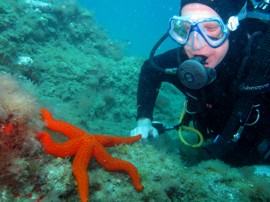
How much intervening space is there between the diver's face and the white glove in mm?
1463

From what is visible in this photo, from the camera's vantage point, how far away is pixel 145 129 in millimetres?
5266

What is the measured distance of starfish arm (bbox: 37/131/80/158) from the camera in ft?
9.86

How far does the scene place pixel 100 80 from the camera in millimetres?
8688

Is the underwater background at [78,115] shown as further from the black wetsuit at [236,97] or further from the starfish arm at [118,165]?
the black wetsuit at [236,97]

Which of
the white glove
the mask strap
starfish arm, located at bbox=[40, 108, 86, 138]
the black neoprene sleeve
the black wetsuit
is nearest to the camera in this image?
starfish arm, located at bbox=[40, 108, 86, 138]

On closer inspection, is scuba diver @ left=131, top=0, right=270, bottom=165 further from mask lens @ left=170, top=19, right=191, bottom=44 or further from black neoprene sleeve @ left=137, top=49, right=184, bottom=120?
black neoprene sleeve @ left=137, top=49, right=184, bottom=120

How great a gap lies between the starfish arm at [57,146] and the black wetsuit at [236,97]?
2556 mm

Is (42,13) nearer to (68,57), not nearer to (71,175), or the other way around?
(68,57)

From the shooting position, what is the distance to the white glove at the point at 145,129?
5.18m

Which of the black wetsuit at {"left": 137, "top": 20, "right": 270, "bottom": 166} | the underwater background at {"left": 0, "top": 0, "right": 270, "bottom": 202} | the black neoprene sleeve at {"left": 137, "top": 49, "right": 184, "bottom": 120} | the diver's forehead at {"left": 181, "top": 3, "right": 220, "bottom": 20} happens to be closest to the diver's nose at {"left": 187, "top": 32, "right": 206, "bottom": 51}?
the diver's forehead at {"left": 181, "top": 3, "right": 220, "bottom": 20}

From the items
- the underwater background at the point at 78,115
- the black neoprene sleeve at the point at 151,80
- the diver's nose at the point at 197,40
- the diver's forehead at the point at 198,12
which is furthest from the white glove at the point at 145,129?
the diver's forehead at the point at 198,12

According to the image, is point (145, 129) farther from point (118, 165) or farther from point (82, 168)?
point (82, 168)

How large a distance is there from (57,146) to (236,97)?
9.95 feet

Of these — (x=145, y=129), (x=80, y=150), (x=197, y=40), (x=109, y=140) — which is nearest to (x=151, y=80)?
(x=145, y=129)
